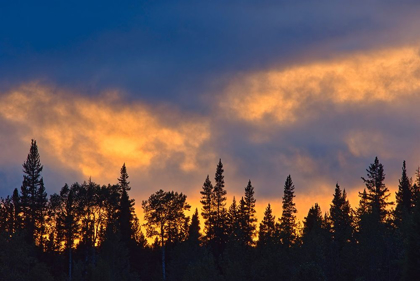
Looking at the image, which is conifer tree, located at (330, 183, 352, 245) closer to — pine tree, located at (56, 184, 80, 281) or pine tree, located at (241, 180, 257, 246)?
pine tree, located at (241, 180, 257, 246)

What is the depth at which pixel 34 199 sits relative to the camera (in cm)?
10988

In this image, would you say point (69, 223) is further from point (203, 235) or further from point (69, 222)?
point (203, 235)

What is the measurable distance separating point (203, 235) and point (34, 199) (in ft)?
108

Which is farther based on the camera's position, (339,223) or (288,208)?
(288,208)

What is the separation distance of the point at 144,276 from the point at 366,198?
1821 inches

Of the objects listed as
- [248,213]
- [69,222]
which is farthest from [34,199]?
[248,213]

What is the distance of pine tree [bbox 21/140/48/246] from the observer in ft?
357

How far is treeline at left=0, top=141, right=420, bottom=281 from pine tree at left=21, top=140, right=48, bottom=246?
18 cm

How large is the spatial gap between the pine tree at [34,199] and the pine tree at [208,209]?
101ft

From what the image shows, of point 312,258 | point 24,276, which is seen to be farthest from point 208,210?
point 24,276

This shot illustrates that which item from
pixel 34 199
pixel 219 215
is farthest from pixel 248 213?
pixel 34 199

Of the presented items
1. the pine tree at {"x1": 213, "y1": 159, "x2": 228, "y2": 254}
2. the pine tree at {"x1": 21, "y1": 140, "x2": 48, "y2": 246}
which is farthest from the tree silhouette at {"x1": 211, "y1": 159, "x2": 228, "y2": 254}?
the pine tree at {"x1": 21, "y1": 140, "x2": 48, "y2": 246}

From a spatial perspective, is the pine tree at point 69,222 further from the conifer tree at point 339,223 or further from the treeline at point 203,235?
the conifer tree at point 339,223

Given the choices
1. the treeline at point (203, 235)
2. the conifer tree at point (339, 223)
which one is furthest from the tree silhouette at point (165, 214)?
the conifer tree at point (339, 223)
